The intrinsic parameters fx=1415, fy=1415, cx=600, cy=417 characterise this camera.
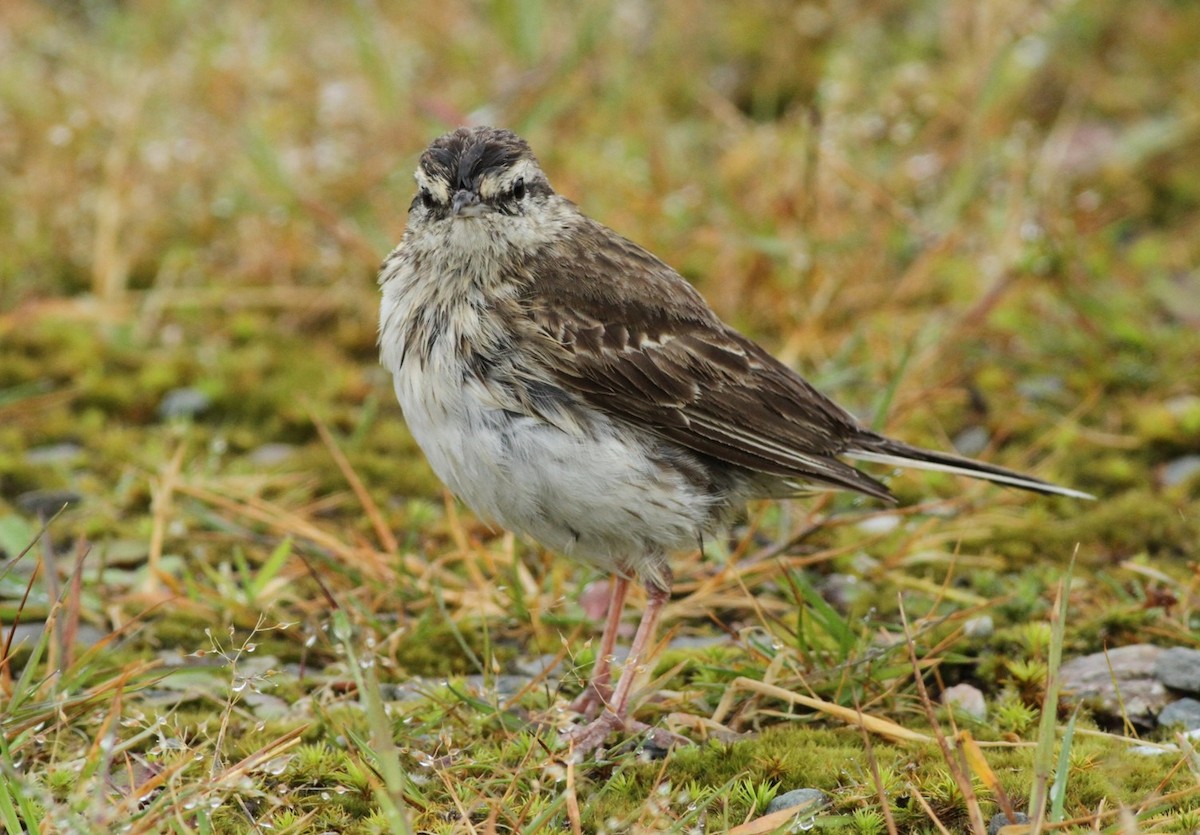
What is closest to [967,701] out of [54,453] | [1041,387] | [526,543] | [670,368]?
[670,368]

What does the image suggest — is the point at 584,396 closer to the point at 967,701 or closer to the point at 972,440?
the point at 967,701

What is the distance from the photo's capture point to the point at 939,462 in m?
4.52

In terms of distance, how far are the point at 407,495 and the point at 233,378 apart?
48.1 inches

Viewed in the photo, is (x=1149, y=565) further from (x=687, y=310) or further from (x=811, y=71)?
(x=811, y=71)

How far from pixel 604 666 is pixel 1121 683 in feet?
5.16

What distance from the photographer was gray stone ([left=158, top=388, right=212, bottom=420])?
637 cm

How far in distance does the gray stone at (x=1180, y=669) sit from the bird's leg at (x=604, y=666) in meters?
1.63

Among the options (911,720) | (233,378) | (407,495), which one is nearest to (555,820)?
(911,720)

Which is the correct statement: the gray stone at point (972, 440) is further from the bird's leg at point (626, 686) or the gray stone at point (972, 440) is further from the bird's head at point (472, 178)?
the bird's head at point (472, 178)

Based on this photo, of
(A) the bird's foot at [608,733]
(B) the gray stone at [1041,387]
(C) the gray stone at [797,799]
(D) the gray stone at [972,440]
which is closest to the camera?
(C) the gray stone at [797,799]

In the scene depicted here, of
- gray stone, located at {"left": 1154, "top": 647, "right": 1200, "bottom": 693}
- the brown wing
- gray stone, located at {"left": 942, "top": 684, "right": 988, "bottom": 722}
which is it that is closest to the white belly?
the brown wing

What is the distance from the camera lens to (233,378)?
6570 mm

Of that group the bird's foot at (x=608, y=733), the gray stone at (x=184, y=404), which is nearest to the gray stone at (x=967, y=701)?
the bird's foot at (x=608, y=733)

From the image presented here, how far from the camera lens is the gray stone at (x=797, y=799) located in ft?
11.8
